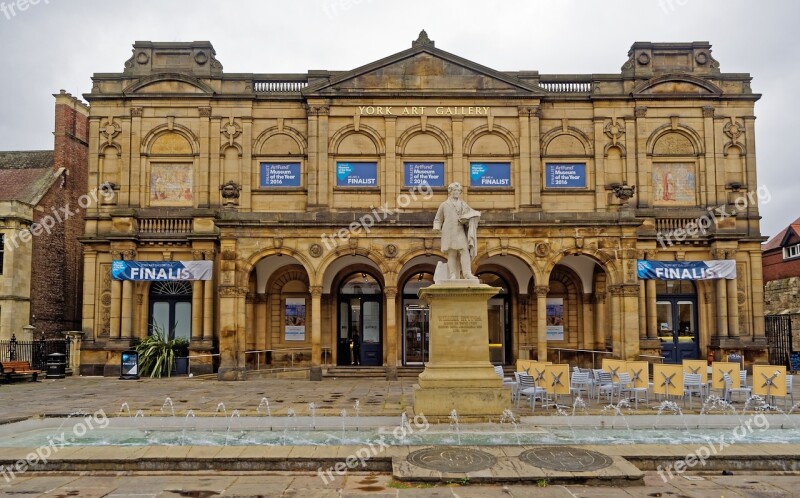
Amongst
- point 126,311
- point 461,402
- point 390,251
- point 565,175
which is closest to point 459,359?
point 461,402

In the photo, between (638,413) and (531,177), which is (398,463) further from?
(531,177)

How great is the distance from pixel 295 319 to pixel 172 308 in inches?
209

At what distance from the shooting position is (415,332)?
2825cm

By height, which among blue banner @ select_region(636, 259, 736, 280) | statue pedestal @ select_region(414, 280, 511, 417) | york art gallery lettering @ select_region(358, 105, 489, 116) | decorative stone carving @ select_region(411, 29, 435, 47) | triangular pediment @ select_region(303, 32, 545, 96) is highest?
decorative stone carving @ select_region(411, 29, 435, 47)

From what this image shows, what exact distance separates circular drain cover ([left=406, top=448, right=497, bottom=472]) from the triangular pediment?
20507 millimetres

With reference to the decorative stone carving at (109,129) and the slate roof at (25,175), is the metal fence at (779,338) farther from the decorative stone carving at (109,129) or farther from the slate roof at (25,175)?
the slate roof at (25,175)

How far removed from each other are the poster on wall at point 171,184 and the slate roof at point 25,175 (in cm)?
754

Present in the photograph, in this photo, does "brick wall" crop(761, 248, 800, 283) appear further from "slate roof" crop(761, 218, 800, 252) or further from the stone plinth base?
the stone plinth base

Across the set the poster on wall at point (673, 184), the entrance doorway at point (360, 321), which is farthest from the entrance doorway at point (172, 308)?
the poster on wall at point (673, 184)

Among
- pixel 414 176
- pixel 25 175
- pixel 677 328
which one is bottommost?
pixel 677 328

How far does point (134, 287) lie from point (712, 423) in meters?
22.7

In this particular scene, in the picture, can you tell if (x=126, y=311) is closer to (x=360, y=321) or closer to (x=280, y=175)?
(x=280, y=175)

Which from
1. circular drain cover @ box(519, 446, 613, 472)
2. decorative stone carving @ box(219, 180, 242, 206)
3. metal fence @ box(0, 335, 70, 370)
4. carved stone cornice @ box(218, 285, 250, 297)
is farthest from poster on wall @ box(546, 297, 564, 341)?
metal fence @ box(0, 335, 70, 370)

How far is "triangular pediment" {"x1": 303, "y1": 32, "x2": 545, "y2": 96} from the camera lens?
27.8 m
